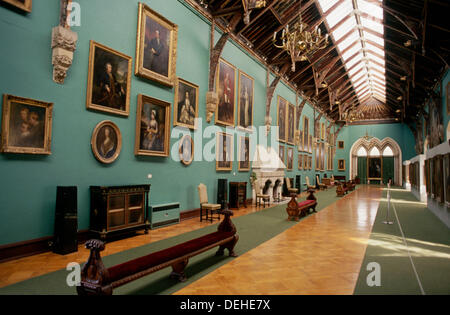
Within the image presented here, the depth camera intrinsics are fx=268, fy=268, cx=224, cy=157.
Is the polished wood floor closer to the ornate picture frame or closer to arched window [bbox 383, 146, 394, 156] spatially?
the ornate picture frame

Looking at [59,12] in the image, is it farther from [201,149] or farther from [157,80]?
[201,149]

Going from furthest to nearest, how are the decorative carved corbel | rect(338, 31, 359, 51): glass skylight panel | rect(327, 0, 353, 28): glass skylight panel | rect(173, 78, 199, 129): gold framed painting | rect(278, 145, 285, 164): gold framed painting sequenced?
rect(338, 31, 359, 51): glass skylight panel < rect(278, 145, 285, 164): gold framed painting < rect(327, 0, 353, 28): glass skylight panel < rect(173, 78, 199, 129): gold framed painting < the decorative carved corbel

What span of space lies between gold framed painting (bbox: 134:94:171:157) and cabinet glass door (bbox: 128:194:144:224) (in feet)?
3.51

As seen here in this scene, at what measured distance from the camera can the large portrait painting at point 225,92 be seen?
355 inches

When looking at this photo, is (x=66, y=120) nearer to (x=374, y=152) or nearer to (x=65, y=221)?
(x=65, y=221)

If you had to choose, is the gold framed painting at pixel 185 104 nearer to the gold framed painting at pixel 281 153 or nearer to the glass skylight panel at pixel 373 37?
the gold framed painting at pixel 281 153

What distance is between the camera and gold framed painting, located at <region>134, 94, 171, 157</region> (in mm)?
6109

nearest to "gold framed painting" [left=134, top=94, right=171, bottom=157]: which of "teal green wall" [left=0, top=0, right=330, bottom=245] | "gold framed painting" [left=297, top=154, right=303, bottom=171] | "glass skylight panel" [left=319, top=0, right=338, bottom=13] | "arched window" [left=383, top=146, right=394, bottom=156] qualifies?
"teal green wall" [left=0, top=0, right=330, bottom=245]

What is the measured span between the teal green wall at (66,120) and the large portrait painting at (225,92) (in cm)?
196

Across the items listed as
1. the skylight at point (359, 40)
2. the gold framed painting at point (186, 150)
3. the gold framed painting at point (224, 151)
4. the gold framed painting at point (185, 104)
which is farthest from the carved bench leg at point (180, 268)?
the skylight at point (359, 40)

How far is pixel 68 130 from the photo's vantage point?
15.6ft

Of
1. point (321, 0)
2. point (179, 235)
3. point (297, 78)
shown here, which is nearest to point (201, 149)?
point (179, 235)
